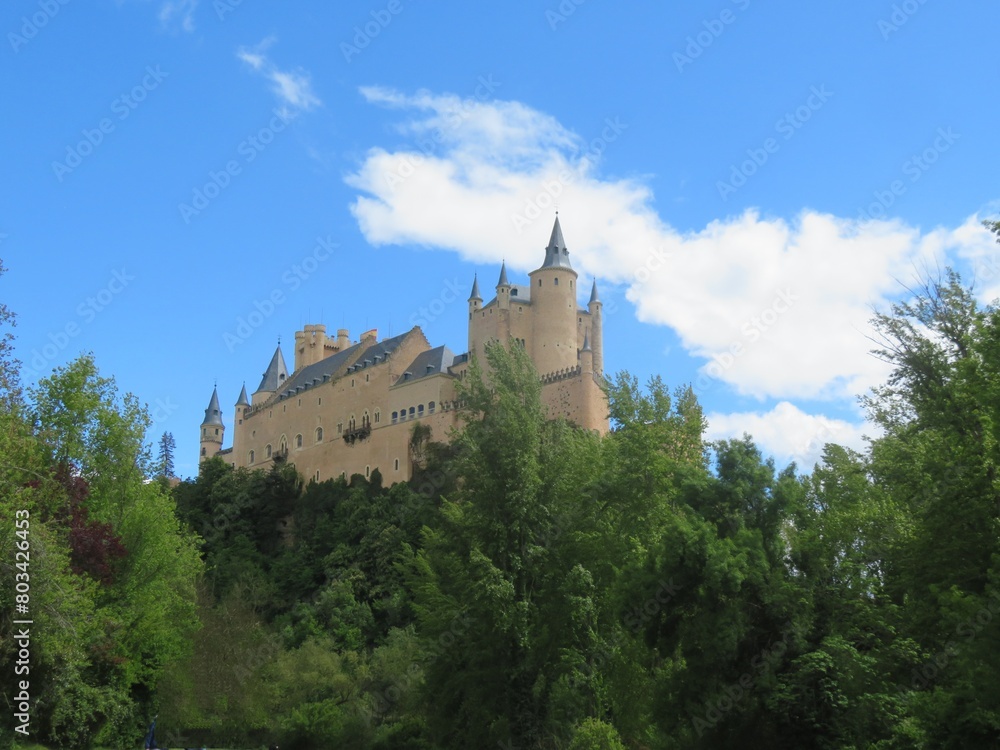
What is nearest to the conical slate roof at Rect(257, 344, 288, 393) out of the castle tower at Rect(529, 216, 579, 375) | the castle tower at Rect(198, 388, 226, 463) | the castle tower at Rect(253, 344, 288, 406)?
the castle tower at Rect(253, 344, 288, 406)

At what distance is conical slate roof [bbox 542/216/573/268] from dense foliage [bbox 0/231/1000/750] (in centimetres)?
3888

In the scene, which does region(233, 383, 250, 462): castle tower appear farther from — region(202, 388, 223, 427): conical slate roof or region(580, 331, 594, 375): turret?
region(580, 331, 594, 375): turret

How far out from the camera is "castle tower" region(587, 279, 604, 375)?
73.4m

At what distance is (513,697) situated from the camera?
27.9m

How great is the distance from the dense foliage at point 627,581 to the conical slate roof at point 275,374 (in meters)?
57.3

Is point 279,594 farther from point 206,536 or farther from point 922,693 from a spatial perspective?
point 922,693

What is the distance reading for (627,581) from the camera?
977 inches

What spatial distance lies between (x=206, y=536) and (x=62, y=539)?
171 ft

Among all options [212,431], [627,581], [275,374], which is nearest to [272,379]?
[275,374]

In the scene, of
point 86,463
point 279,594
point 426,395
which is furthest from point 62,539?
point 426,395

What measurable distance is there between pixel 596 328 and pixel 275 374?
37.0m

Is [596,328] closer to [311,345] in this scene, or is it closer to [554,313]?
[554,313]

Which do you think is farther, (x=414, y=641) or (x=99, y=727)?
(x=414, y=641)

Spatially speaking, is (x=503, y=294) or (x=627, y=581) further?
(x=503, y=294)
